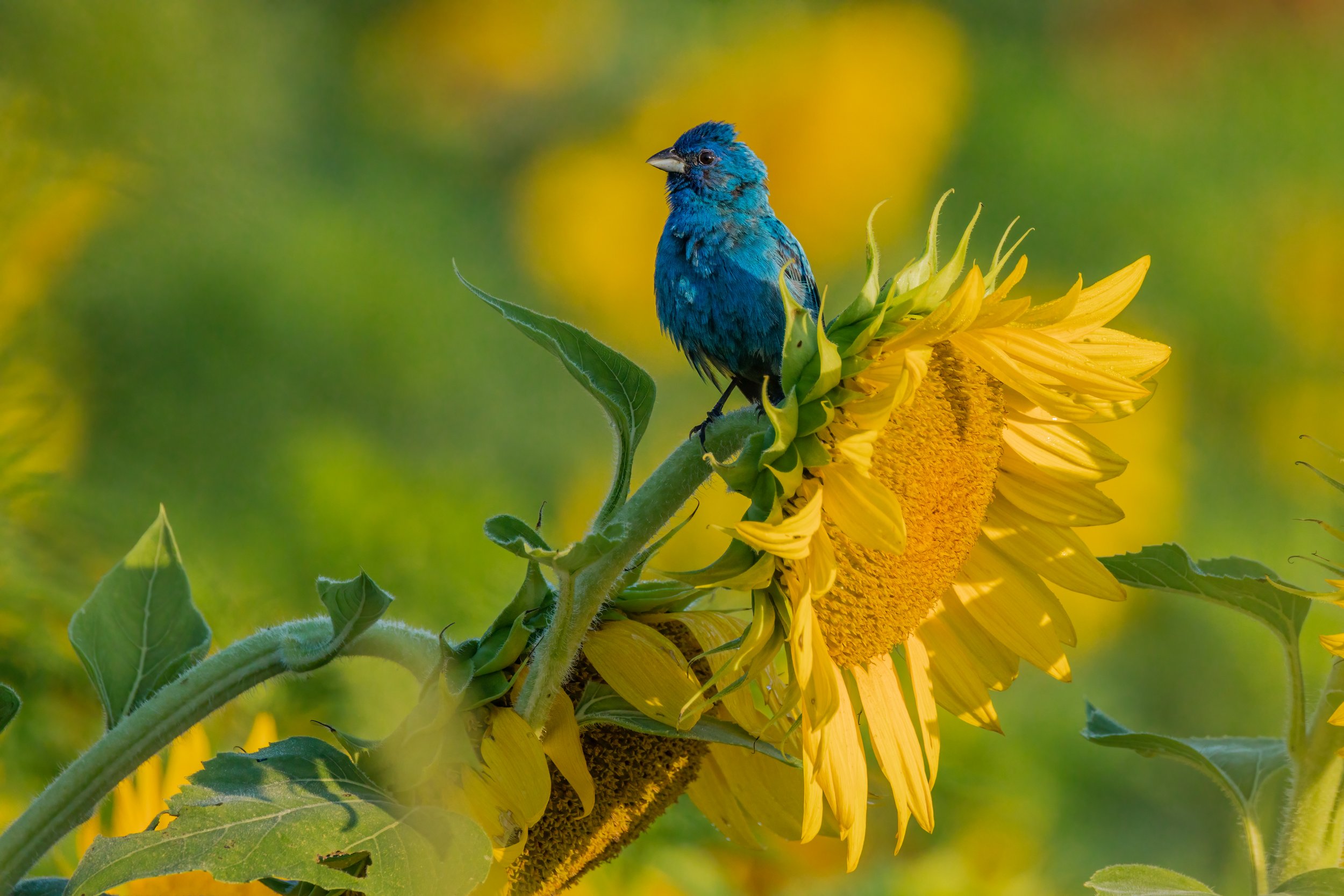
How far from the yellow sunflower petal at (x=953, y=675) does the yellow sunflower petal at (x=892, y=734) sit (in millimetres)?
22

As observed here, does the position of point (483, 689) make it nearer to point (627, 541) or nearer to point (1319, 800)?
point (627, 541)

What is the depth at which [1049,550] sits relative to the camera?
0.38m

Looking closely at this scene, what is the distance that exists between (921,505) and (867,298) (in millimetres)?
66

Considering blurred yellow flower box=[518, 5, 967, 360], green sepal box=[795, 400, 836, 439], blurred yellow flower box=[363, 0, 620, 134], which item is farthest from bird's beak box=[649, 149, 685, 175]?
blurred yellow flower box=[363, 0, 620, 134]

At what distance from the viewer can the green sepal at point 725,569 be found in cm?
31

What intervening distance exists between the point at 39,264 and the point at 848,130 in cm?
124

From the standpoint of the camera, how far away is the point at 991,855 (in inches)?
29.7

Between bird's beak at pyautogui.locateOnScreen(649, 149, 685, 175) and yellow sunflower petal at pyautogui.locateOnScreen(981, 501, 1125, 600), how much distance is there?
37cm

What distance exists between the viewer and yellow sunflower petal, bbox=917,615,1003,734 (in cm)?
38

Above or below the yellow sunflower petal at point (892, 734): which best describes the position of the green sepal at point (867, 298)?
above

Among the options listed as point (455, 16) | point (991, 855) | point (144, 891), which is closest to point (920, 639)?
point (144, 891)

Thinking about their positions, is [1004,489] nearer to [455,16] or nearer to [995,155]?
[995,155]

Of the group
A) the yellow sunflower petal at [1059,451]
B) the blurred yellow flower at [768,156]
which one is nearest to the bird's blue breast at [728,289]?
the yellow sunflower petal at [1059,451]

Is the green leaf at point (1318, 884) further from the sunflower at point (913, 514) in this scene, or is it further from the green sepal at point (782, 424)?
the green sepal at point (782, 424)
